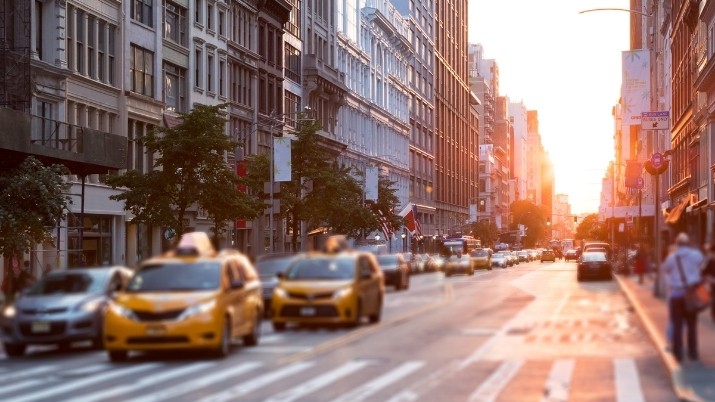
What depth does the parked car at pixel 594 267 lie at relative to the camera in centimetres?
1923

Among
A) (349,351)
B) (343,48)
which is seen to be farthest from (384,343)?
(343,48)

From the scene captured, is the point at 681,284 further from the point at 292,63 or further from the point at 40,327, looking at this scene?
the point at 292,63

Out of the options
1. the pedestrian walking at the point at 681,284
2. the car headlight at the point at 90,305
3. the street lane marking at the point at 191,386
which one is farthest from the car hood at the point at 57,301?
the pedestrian walking at the point at 681,284

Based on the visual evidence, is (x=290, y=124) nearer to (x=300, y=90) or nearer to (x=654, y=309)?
(x=300, y=90)

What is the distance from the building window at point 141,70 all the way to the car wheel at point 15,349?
72890 millimetres

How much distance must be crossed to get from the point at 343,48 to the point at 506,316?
489ft

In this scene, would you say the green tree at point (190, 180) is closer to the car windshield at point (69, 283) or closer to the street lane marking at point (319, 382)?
the car windshield at point (69, 283)

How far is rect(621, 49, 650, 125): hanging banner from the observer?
368 feet

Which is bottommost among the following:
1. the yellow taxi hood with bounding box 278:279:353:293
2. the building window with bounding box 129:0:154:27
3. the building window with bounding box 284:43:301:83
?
the yellow taxi hood with bounding box 278:279:353:293

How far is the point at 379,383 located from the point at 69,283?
41.8ft

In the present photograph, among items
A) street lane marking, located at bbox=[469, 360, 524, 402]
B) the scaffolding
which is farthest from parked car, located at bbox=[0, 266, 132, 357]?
the scaffolding

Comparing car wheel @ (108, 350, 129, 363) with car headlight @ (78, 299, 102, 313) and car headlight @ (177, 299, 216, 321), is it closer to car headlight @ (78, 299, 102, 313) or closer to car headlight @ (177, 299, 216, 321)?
car headlight @ (177, 299, 216, 321)

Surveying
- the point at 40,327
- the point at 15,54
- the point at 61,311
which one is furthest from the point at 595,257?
the point at 15,54

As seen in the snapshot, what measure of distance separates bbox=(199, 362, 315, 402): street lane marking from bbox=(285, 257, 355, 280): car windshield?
1.86 meters
